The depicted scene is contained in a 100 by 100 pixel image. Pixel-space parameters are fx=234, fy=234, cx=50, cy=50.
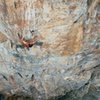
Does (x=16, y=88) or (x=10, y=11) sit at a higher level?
(x=10, y=11)

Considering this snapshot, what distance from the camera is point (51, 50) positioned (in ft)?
5.47

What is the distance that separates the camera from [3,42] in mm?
1678

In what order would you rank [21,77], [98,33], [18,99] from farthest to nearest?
[18,99] → [21,77] → [98,33]

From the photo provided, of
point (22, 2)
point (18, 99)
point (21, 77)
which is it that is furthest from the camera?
point (18, 99)

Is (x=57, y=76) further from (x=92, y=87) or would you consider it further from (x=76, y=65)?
(x=92, y=87)

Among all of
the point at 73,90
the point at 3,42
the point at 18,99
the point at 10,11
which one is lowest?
the point at 18,99

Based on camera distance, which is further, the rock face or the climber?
the climber

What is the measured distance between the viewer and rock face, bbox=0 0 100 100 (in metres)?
1.40

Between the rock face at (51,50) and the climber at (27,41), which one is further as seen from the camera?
the climber at (27,41)

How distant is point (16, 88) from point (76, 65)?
0.70 meters

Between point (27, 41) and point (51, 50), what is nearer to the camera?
point (27, 41)

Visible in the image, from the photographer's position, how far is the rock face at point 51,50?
140 centimetres

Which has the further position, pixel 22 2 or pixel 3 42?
pixel 3 42

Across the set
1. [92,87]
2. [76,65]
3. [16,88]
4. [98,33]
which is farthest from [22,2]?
[92,87]
